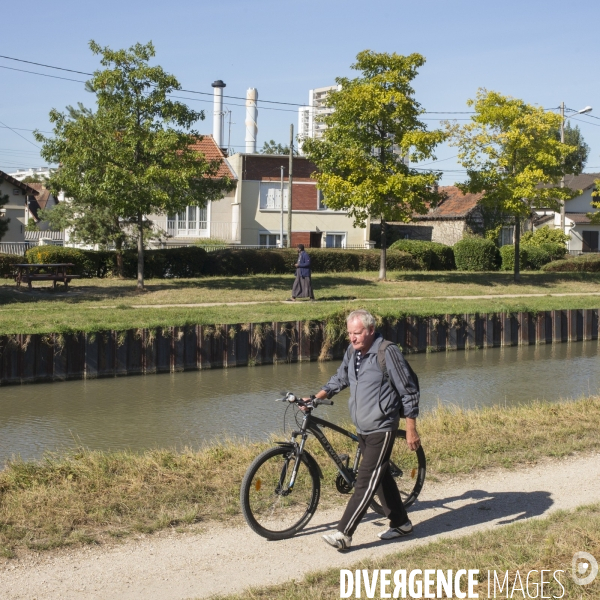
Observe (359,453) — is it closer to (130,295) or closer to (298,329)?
(298,329)

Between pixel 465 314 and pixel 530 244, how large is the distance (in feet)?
86.1

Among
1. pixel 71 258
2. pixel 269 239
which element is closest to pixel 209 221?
pixel 269 239

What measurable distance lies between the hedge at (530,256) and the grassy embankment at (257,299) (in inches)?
316

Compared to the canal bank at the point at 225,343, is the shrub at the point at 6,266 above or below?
above

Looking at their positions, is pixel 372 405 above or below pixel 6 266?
below

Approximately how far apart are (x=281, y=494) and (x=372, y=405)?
115 cm

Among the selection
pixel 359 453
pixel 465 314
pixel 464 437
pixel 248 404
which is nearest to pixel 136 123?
pixel 465 314

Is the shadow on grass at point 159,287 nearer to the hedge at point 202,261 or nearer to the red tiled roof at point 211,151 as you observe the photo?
the hedge at point 202,261

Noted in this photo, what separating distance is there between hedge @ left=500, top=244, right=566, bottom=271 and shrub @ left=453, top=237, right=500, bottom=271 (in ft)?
3.50

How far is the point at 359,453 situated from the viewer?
7168 mm

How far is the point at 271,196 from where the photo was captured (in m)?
49.0

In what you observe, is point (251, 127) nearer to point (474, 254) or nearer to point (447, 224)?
point (447, 224)

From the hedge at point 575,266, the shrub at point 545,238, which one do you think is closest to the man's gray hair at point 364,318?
the hedge at point 575,266

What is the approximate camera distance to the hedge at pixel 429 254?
41969mm
